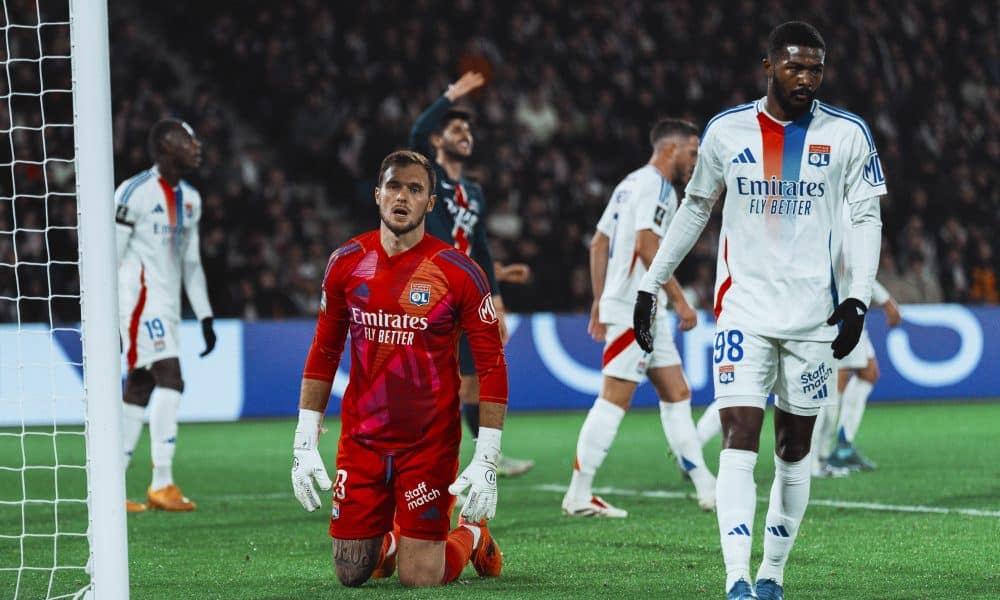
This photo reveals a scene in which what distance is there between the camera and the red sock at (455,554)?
209 inches

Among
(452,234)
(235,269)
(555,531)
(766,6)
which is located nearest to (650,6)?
(766,6)

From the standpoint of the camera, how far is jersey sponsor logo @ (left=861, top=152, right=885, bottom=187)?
4730mm

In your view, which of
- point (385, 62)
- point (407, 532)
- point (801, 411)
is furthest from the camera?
point (385, 62)

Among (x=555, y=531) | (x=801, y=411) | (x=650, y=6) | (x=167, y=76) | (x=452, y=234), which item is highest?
(x=650, y=6)

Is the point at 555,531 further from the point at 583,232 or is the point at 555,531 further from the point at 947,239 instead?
the point at 947,239

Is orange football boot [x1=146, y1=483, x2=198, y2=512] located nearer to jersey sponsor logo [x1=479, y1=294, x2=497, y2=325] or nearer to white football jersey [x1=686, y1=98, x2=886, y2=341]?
jersey sponsor logo [x1=479, y1=294, x2=497, y2=325]

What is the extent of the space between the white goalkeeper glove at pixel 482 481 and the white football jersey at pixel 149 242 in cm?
394

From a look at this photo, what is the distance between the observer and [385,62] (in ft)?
64.2

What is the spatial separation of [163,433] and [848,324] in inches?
193

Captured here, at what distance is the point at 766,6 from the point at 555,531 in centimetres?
1706

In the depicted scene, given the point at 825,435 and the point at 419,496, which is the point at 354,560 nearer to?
the point at 419,496

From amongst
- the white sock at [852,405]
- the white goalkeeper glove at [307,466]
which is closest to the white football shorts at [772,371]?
the white goalkeeper glove at [307,466]

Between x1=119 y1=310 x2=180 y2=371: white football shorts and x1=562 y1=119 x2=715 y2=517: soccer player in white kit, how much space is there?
257 centimetres

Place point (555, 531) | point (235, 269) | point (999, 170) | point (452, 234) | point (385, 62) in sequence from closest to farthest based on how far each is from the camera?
point (555, 531) < point (452, 234) < point (235, 269) < point (385, 62) < point (999, 170)
